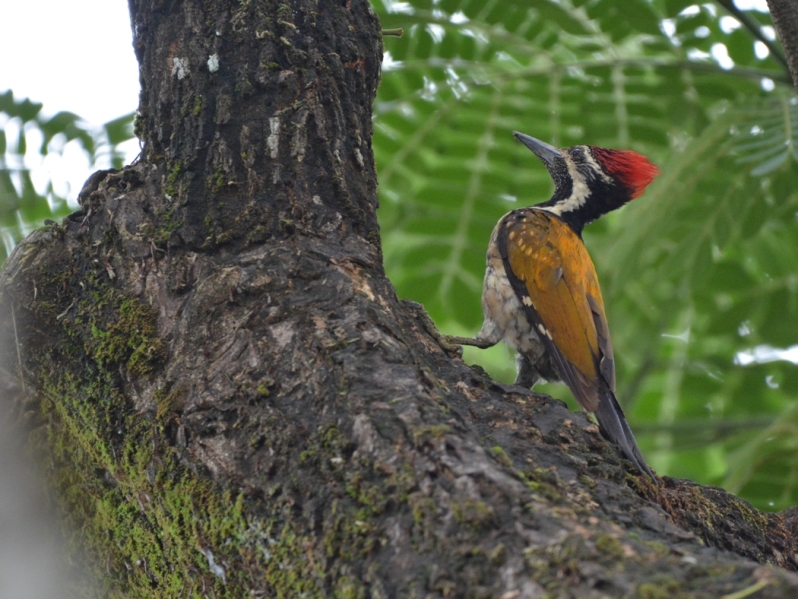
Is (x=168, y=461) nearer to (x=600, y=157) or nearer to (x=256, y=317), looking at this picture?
(x=256, y=317)

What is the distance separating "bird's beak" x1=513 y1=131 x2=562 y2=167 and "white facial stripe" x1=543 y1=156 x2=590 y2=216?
155 mm

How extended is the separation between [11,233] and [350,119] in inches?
90.6

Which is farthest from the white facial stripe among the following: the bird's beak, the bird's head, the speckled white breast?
the speckled white breast

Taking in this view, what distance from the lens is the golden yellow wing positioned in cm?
423

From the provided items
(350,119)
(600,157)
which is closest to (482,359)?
(600,157)

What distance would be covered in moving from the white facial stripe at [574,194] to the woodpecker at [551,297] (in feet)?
0.18

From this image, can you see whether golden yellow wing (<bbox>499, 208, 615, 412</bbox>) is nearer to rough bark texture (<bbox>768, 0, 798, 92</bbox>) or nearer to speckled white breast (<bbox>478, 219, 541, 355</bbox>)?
speckled white breast (<bbox>478, 219, 541, 355</bbox>)

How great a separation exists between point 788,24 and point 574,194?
250cm

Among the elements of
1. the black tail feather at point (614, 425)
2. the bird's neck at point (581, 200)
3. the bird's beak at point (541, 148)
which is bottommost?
the black tail feather at point (614, 425)

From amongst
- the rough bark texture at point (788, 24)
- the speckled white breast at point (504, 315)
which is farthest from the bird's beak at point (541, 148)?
the rough bark texture at point (788, 24)

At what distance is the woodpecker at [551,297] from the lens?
4.24 meters

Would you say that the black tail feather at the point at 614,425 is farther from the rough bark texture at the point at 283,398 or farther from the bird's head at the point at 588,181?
the bird's head at the point at 588,181

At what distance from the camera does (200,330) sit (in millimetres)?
2383

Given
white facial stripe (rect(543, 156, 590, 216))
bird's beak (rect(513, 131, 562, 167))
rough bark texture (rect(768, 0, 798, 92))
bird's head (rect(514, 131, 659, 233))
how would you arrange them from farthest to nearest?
white facial stripe (rect(543, 156, 590, 216))
bird's head (rect(514, 131, 659, 233))
bird's beak (rect(513, 131, 562, 167))
rough bark texture (rect(768, 0, 798, 92))
